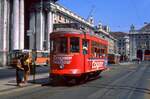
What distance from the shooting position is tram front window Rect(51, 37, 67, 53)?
25578 millimetres

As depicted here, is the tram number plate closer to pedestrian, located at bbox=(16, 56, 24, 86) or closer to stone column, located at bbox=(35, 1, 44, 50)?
pedestrian, located at bbox=(16, 56, 24, 86)

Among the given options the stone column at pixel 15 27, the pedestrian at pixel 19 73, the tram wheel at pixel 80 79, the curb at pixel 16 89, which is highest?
the stone column at pixel 15 27

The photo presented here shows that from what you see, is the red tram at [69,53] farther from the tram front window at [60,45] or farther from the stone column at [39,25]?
the stone column at [39,25]

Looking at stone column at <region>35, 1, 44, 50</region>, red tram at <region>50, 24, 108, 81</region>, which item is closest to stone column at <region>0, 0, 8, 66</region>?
stone column at <region>35, 1, 44, 50</region>

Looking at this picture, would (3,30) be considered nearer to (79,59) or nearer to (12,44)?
(12,44)

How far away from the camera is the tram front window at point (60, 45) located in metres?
25.6

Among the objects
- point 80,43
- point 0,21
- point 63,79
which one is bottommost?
point 63,79

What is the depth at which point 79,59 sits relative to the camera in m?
25.9

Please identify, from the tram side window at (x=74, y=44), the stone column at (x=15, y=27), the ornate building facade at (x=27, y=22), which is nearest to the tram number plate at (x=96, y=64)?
the tram side window at (x=74, y=44)

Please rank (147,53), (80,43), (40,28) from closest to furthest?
(80,43) < (40,28) < (147,53)

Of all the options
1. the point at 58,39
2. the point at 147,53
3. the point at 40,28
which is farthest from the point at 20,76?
the point at 147,53

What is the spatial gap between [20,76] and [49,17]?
73998 mm

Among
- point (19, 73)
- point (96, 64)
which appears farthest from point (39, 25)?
point (19, 73)

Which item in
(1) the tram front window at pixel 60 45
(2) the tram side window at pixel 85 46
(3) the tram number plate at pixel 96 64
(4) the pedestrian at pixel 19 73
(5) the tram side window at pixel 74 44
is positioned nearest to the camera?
(4) the pedestrian at pixel 19 73
